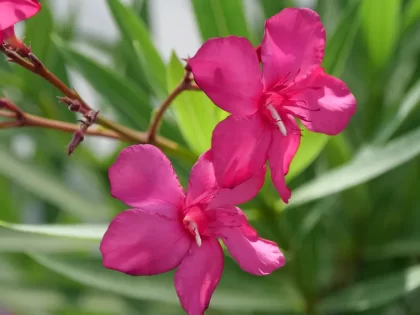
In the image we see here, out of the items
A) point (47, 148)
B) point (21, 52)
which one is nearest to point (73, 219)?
point (47, 148)

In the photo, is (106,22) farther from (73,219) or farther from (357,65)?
(357,65)

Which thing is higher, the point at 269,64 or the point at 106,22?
the point at 269,64

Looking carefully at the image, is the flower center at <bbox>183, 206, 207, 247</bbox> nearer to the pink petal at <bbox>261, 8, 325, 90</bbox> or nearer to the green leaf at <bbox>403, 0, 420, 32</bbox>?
the pink petal at <bbox>261, 8, 325, 90</bbox>

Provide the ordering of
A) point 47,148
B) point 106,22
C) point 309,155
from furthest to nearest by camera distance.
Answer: point 106,22 → point 47,148 → point 309,155

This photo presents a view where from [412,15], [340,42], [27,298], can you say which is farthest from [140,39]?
[27,298]

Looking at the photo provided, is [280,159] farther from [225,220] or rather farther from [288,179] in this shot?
[288,179]

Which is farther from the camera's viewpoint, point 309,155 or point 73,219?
point 73,219
